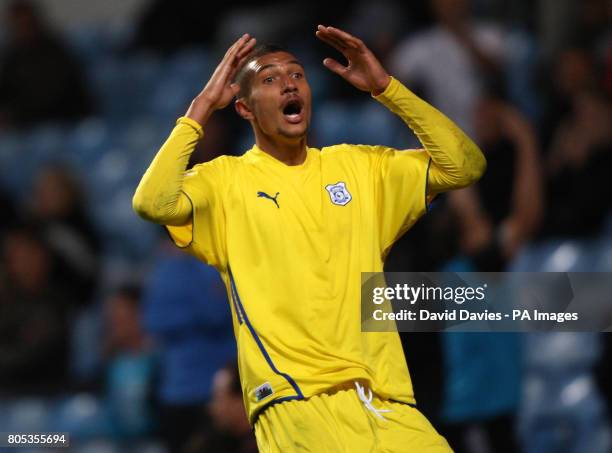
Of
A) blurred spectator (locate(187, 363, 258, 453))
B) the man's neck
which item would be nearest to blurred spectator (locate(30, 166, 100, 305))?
blurred spectator (locate(187, 363, 258, 453))

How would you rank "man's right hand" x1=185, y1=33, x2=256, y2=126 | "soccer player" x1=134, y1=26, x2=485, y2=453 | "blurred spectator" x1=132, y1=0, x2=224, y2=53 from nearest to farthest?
"soccer player" x1=134, y1=26, x2=485, y2=453 < "man's right hand" x1=185, y1=33, x2=256, y2=126 < "blurred spectator" x1=132, y1=0, x2=224, y2=53

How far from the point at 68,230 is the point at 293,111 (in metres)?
5.36

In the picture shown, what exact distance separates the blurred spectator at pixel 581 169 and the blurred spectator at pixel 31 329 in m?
3.61

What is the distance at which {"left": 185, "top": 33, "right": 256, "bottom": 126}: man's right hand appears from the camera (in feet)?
16.3

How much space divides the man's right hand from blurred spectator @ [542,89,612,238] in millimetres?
3512

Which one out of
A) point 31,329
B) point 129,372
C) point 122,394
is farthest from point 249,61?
point 31,329

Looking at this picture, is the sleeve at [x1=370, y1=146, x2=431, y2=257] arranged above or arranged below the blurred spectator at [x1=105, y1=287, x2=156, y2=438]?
below

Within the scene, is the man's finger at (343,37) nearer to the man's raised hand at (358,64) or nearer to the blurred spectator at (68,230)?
the man's raised hand at (358,64)

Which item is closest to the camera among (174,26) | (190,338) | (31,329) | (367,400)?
(367,400)

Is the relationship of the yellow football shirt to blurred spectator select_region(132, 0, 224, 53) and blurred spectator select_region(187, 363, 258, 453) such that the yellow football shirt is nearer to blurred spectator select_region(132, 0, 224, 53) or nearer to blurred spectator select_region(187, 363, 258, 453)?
blurred spectator select_region(187, 363, 258, 453)

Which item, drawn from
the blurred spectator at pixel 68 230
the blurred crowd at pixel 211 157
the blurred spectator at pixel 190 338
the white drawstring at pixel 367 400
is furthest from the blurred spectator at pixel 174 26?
the white drawstring at pixel 367 400

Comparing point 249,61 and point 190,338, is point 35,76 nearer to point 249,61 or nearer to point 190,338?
point 190,338

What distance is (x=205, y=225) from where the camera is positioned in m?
5.00

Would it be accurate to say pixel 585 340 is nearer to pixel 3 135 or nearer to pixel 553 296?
pixel 553 296
